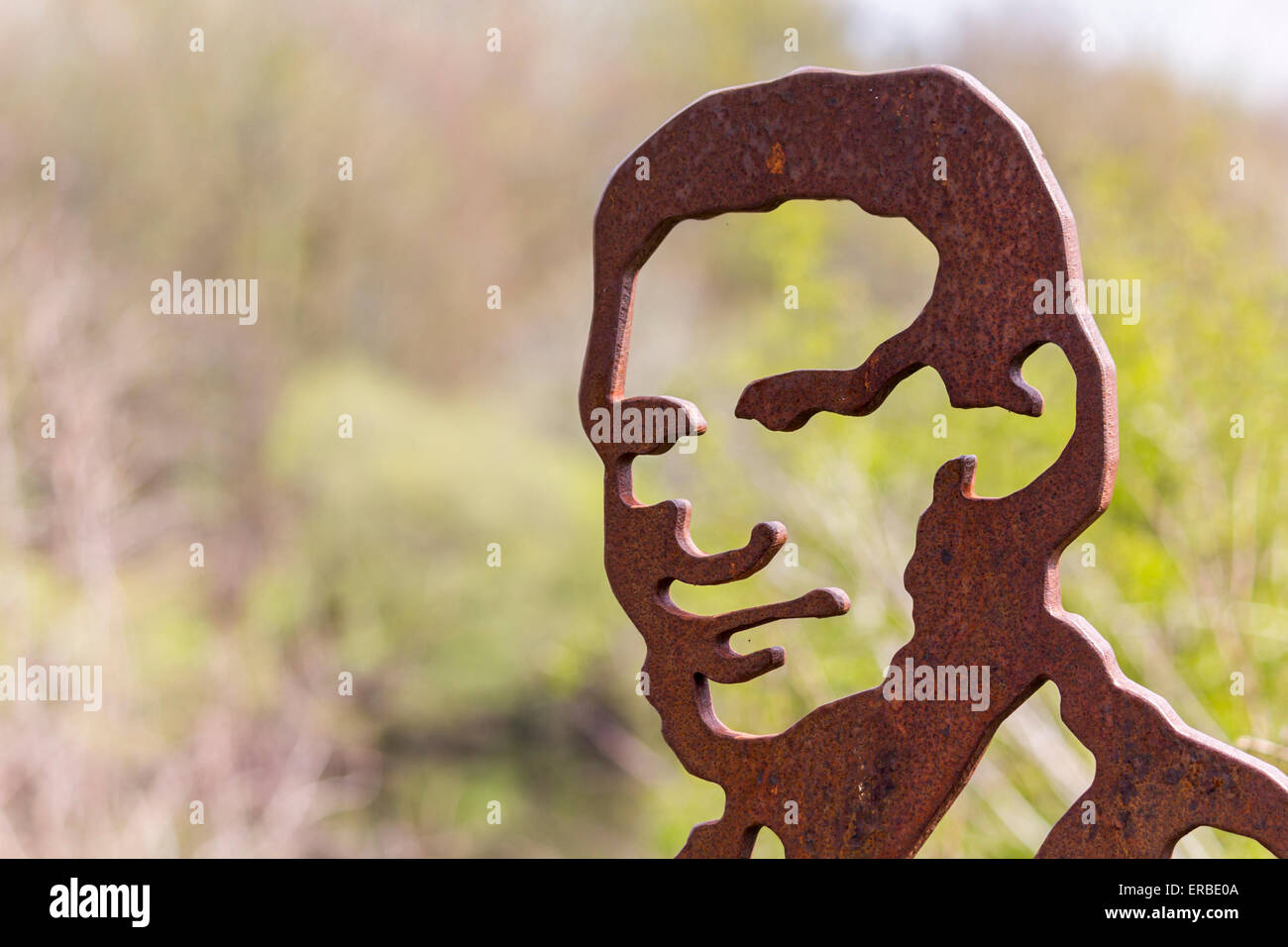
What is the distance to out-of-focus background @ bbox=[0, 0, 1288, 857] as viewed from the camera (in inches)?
107

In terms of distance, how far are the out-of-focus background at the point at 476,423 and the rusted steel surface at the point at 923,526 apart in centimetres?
128

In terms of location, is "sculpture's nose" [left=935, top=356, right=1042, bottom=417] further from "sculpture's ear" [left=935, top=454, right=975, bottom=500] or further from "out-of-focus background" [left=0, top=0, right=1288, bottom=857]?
"out-of-focus background" [left=0, top=0, right=1288, bottom=857]

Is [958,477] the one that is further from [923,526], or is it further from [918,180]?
[918,180]

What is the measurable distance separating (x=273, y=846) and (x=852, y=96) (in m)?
4.00

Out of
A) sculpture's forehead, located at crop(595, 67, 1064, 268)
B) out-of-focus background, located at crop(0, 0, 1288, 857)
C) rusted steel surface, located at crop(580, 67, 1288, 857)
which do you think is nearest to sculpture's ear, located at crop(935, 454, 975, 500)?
rusted steel surface, located at crop(580, 67, 1288, 857)

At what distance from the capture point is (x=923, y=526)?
109cm

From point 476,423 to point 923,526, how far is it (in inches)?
238

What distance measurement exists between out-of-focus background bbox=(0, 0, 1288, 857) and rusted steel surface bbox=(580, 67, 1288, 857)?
4.21ft

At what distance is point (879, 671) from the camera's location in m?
2.86

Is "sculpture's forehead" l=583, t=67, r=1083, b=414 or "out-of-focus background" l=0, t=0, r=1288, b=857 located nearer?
"sculpture's forehead" l=583, t=67, r=1083, b=414

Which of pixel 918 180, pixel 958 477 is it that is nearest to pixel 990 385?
pixel 958 477

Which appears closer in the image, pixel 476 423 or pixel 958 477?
pixel 958 477
